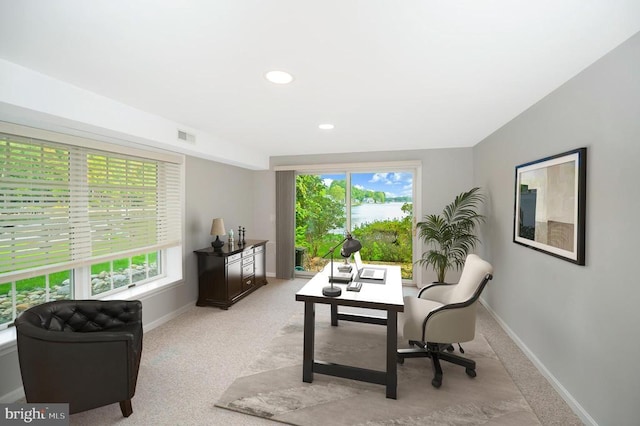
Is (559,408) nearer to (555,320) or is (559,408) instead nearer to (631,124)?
(555,320)

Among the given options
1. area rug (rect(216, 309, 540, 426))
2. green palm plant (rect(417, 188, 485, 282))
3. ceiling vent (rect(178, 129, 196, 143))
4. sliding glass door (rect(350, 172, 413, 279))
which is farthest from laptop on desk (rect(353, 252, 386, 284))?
ceiling vent (rect(178, 129, 196, 143))

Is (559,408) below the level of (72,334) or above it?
below

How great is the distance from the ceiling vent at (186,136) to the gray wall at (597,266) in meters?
3.49

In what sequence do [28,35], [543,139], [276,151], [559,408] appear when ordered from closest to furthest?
[28,35], [559,408], [543,139], [276,151]

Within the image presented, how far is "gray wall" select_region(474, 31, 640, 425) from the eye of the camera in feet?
5.09

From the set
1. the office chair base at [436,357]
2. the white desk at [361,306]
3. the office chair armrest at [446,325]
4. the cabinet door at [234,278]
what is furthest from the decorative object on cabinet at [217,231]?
the office chair armrest at [446,325]

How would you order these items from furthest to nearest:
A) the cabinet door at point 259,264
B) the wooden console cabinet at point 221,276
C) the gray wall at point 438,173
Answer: the cabinet door at point 259,264, the gray wall at point 438,173, the wooden console cabinet at point 221,276

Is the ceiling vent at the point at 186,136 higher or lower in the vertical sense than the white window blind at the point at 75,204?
higher

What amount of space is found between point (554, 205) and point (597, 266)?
0.61 metres

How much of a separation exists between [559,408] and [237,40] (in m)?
3.17

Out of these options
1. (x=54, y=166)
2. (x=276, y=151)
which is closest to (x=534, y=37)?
(x=54, y=166)

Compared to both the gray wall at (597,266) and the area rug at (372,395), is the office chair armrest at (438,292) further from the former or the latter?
the gray wall at (597,266)

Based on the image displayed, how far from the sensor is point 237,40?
148 cm

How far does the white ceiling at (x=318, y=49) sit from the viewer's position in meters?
1.25
